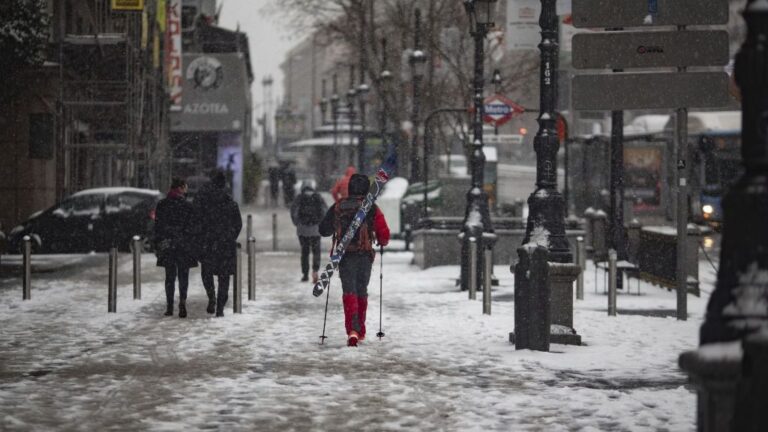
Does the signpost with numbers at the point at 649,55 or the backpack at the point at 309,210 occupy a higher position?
the signpost with numbers at the point at 649,55

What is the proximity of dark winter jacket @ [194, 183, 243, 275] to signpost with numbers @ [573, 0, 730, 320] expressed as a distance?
449 centimetres

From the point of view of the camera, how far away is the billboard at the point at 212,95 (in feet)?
184

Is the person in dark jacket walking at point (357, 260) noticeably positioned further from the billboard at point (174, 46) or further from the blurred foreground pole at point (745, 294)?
the billboard at point (174, 46)

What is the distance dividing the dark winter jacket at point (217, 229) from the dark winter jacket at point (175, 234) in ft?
0.49

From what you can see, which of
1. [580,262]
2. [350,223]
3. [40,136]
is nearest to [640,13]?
[350,223]

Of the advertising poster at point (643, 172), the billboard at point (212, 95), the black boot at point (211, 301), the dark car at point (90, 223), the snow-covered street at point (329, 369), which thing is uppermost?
the billboard at point (212, 95)

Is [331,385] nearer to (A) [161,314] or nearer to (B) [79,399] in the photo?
(B) [79,399]

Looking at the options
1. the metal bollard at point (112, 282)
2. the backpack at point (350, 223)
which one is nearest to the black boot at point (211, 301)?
the metal bollard at point (112, 282)

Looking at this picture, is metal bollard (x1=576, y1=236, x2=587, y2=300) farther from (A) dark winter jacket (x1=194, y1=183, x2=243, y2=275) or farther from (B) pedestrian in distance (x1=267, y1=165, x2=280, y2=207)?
(B) pedestrian in distance (x1=267, y1=165, x2=280, y2=207)

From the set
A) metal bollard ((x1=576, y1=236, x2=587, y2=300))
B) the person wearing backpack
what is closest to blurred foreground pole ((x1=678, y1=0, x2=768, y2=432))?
metal bollard ((x1=576, y1=236, x2=587, y2=300))

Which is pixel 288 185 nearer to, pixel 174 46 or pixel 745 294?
pixel 174 46

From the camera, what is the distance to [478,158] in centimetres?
1933

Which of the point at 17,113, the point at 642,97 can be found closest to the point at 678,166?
the point at 642,97

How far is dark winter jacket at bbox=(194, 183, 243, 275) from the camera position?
14.7 m
